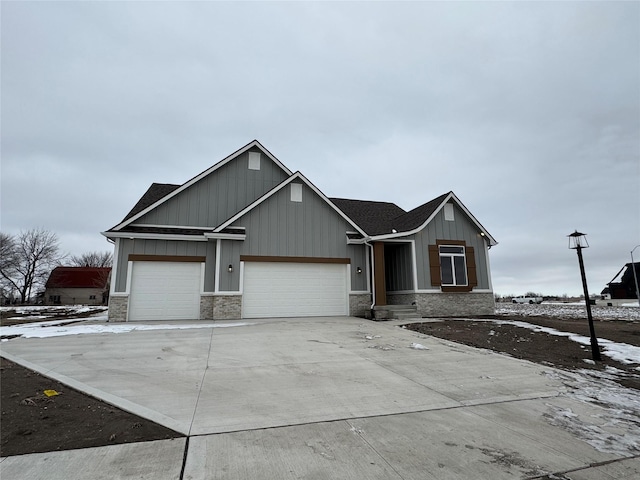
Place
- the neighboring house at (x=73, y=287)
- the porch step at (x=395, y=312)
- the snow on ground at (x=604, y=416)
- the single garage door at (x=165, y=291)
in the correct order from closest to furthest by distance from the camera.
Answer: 1. the snow on ground at (x=604, y=416)
2. the single garage door at (x=165, y=291)
3. the porch step at (x=395, y=312)
4. the neighboring house at (x=73, y=287)

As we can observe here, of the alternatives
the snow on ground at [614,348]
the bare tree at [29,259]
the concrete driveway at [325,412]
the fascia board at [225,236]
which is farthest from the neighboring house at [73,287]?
the snow on ground at [614,348]

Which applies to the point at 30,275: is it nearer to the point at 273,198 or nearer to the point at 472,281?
the point at 273,198

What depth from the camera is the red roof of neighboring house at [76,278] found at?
1540 inches

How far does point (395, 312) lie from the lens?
1374 centimetres

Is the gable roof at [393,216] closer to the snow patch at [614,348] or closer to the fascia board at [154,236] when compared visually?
the snow patch at [614,348]

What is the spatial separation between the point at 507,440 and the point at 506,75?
1640 cm

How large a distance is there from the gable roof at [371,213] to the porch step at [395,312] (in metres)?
3.83

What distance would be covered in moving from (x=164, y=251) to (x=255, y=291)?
399 cm

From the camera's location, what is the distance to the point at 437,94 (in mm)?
17719

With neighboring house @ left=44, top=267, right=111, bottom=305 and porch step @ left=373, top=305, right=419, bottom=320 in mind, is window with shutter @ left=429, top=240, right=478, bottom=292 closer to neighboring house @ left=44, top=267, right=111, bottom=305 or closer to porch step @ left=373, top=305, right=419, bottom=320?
porch step @ left=373, top=305, right=419, bottom=320

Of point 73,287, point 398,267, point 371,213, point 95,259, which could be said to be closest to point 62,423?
point 398,267

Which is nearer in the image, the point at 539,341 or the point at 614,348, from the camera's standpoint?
the point at 614,348

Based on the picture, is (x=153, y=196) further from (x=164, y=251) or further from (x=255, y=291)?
(x=255, y=291)

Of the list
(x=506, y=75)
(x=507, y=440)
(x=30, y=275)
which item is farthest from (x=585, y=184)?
(x=30, y=275)
